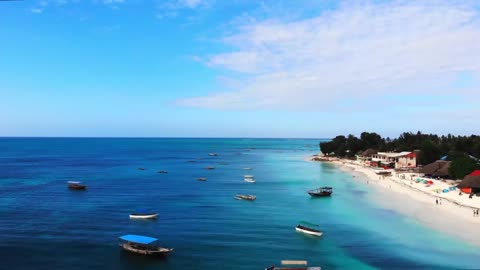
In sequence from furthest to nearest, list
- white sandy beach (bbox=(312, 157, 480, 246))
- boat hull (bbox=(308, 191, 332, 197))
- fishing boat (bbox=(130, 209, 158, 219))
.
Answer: boat hull (bbox=(308, 191, 332, 197))
fishing boat (bbox=(130, 209, 158, 219))
white sandy beach (bbox=(312, 157, 480, 246))

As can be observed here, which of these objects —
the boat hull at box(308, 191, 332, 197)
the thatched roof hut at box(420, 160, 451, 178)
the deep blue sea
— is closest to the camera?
the deep blue sea

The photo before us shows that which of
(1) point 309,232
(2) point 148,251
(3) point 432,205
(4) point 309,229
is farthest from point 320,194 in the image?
(2) point 148,251

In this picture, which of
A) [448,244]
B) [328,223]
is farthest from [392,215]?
[448,244]

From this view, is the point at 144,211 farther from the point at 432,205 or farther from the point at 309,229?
the point at 432,205

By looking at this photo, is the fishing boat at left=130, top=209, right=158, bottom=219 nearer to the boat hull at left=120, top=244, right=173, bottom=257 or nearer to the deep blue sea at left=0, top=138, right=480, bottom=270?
the deep blue sea at left=0, top=138, right=480, bottom=270

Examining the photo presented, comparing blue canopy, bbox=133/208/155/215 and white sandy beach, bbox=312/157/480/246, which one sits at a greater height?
white sandy beach, bbox=312/157/480/246

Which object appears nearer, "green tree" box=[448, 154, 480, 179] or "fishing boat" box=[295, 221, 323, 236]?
"fishing boat" box=[295, 221, 323, 236]

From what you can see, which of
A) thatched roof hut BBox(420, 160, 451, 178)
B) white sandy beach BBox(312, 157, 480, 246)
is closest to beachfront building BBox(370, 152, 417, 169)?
thatched roof hut BBox(420, 160, 451, 178)

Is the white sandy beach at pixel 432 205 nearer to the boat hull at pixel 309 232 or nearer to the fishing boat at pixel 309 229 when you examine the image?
the fishing boat at pixel 309 229
